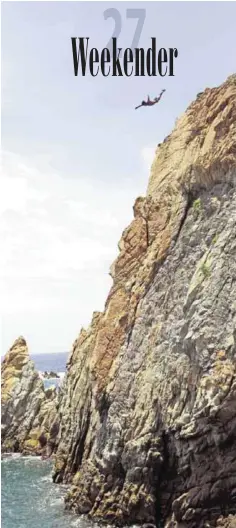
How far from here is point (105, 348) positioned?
4469 cm

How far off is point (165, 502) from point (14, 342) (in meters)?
47.4

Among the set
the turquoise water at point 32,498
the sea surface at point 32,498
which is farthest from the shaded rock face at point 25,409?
the turquoise water at point 32,498

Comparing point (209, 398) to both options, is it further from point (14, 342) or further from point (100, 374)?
point (14, 342)

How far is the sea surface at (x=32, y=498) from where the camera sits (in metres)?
36.5

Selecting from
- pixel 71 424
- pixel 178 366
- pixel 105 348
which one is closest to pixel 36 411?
pixel 71 424

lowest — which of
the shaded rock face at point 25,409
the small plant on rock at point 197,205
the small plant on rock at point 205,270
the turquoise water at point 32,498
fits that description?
the turquoise water at point 32,498

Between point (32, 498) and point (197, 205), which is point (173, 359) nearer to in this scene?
point (197, 205)

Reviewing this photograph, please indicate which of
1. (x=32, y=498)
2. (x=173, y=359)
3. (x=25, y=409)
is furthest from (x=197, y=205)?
(x=25, y=409)

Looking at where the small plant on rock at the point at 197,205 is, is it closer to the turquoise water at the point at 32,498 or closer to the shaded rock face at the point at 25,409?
the turquoise water at the point at 32,498

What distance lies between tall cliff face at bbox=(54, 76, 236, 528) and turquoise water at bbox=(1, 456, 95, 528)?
1740 mm

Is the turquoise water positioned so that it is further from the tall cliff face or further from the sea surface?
the tall cliff face

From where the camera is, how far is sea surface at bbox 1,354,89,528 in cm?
3647

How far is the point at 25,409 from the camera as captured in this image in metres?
70.2

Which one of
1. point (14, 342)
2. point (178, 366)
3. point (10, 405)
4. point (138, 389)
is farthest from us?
point (14, 342)
